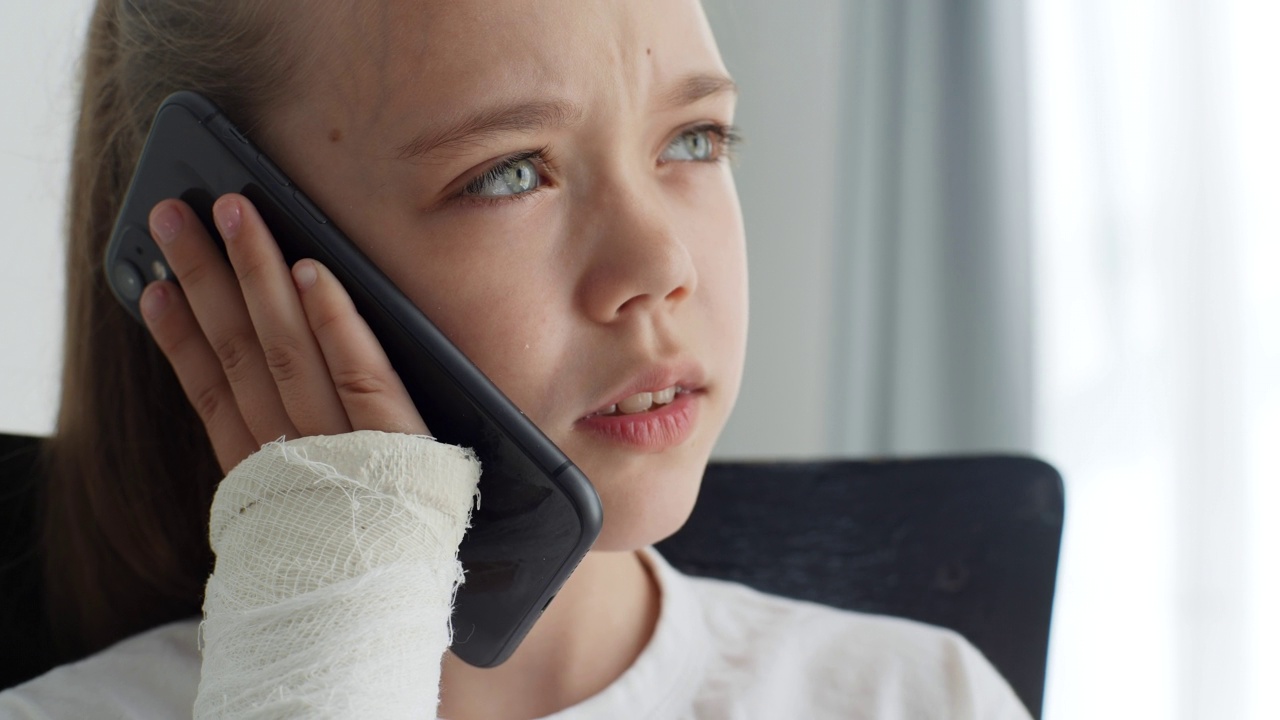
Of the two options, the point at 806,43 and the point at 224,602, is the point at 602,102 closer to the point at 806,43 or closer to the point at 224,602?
the point at 224,602

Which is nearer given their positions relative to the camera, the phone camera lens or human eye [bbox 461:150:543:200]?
human eye [bbox 461:150:543:200]

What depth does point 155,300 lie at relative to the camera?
0.74 metres

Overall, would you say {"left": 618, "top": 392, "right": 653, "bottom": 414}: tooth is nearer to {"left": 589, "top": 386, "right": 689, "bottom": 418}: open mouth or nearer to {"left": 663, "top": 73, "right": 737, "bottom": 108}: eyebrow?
{"left": 589, "top": 386, "right": 689, "bottom": 418}: open mouth

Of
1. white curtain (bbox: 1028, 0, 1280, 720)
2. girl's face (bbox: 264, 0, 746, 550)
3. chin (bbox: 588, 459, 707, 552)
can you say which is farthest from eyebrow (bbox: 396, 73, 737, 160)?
white curtain (bbox: 1028, 0, 1280, 720)

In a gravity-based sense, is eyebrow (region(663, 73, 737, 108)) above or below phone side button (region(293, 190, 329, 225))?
above

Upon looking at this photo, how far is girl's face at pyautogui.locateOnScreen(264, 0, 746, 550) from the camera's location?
0.62 meters

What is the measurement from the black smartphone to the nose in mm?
92

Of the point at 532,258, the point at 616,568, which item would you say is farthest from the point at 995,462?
the point at 532,258

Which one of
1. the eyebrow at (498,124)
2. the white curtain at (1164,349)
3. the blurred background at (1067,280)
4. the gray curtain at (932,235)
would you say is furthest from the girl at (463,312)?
the gray curtain at (932,235)

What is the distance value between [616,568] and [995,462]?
1.24ft

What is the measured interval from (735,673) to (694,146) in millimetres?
436

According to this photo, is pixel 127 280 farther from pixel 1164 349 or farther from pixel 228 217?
pixel 1164 349

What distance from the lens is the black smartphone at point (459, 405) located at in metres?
0.62

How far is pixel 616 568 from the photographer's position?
2.77 feet
